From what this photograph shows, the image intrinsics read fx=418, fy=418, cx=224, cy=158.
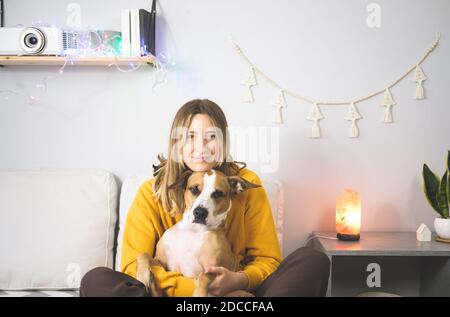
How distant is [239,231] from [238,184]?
17 cm

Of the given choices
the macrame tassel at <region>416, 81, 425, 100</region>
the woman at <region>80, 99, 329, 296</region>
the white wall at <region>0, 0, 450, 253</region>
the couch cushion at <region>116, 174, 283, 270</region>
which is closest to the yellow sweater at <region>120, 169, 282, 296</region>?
the woman at <region>80, 99, 329, 296</region>

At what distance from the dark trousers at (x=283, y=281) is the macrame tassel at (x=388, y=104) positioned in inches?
44.0

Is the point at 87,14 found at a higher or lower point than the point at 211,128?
higher

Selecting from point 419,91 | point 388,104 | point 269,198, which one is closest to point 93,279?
point 269,198

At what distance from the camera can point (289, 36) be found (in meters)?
2.11

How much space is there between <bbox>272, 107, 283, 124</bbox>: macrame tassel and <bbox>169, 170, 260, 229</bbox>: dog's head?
0.88m

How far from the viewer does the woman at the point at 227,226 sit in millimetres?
1182

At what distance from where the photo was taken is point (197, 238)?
47.2 inches

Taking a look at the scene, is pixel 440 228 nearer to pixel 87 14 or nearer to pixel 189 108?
pixel 189 108

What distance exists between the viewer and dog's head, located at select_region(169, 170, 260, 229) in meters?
1.20

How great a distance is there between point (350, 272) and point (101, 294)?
144cm

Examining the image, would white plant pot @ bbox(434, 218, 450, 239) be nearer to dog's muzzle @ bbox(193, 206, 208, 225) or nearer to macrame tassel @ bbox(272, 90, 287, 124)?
macrame tassel @ bbox(272, 90, 287, 124)

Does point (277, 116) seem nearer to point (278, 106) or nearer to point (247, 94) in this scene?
point (278, 106)
